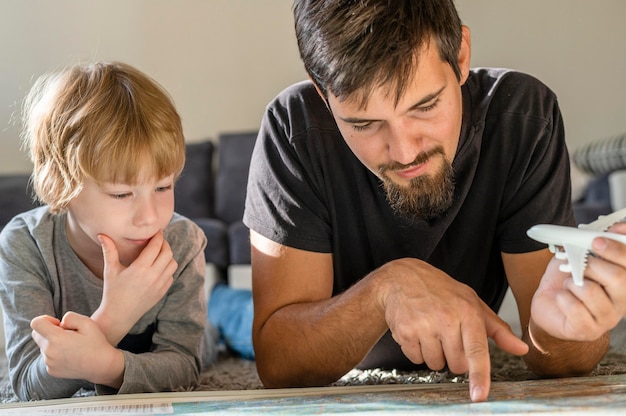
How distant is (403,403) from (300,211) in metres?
0.57

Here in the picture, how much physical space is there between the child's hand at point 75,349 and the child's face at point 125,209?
6.1 inches

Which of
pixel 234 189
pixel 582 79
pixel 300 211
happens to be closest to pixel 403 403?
pixel 300 211

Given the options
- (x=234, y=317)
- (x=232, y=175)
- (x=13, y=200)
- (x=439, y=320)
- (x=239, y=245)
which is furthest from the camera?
(x=232, y=175)

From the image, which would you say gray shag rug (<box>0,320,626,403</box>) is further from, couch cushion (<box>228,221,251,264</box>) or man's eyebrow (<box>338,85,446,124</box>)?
couch cushion (<box>228,221,251,264</box>)

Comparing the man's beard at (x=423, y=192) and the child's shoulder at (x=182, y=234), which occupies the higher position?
the man's beard at (x=423, y=192)

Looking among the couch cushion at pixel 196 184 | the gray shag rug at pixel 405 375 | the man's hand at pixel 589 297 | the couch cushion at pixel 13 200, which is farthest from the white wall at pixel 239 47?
the man's hand at pixel 589 297

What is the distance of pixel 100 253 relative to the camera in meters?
1.39

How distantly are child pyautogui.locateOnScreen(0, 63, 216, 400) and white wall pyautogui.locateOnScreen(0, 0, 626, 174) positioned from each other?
3171 mm

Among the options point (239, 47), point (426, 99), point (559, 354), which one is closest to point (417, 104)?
point (426, 99)

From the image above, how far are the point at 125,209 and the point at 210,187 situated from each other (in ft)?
9.93

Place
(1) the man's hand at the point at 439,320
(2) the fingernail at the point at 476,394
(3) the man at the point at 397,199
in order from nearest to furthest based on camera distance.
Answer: (2) the fingernail at the point at 476,394 < (1) the man's hand at the point at 439,320 < (3) the man at the point at 397,199

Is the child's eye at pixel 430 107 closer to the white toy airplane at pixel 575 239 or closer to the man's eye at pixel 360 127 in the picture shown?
the man's eye at pixel 360 127

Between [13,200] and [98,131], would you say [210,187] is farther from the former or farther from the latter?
[98,131]

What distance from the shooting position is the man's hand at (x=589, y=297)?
3.00 feet
